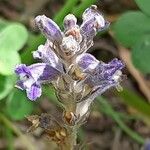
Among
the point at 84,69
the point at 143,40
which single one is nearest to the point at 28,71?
the point at 84,69

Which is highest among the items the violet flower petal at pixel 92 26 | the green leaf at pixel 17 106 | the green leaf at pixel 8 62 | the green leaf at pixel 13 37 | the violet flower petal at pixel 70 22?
the violet flower petal at pixel 70 22

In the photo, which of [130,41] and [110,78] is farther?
[130,41]

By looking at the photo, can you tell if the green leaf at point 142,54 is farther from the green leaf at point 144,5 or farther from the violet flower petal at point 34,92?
the violet flower petal at point 34,92

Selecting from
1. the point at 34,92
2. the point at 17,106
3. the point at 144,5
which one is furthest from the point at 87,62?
the point at 17,106

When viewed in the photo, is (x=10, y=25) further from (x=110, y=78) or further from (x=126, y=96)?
(x=110, y=78)

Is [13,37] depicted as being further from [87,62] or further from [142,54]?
[87,62]

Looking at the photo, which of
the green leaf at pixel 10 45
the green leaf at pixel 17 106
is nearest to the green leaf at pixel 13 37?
the green leaf at pixel 10 45
